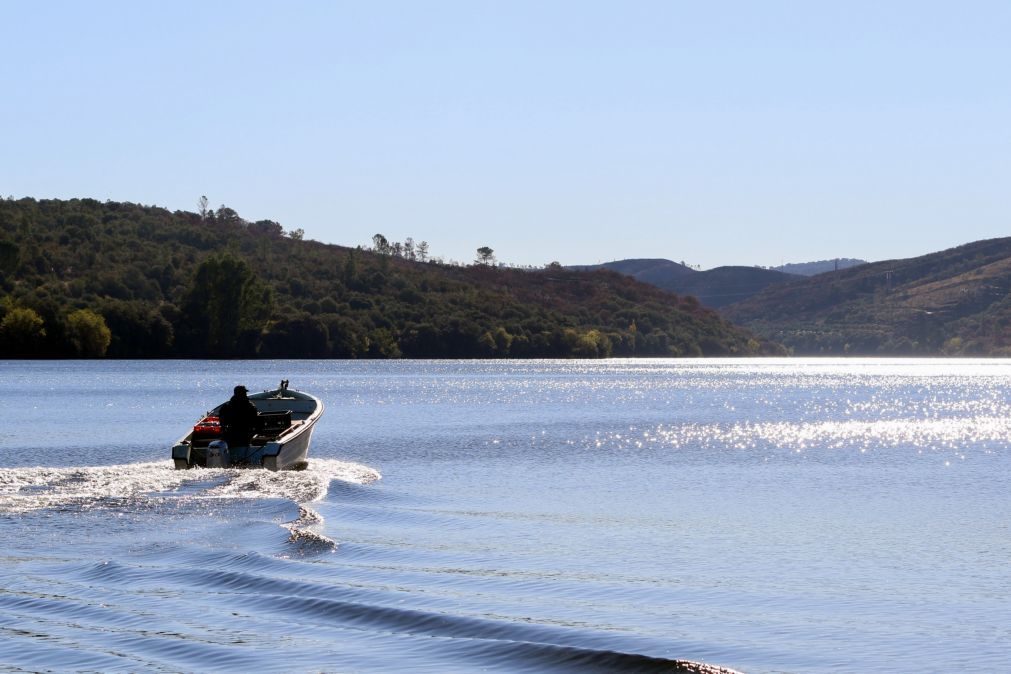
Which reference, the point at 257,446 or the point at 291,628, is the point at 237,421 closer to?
the point at 257,446

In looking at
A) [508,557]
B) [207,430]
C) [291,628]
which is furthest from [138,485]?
[291,628]

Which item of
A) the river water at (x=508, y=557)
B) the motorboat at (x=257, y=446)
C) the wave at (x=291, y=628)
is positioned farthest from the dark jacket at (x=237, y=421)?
the wave at (x=291, y=628)

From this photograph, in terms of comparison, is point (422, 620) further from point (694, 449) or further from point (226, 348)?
point (226, 348)

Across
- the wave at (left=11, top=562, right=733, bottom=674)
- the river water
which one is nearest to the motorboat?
the river water

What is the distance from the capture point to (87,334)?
157250 mm

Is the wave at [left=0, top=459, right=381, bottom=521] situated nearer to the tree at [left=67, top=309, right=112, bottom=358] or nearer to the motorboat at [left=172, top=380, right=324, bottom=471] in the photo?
the motorboat at [left=172, top=380, right=324, bottom=471]

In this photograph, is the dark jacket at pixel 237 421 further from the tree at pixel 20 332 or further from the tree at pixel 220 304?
the tree at pixel 220 304

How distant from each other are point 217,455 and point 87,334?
128 m

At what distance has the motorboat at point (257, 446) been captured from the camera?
123ft

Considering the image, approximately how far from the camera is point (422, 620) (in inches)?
758

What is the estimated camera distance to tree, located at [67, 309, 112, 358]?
514ft

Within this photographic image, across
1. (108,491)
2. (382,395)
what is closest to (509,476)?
(108,491)

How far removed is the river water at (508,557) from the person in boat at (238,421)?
145cm

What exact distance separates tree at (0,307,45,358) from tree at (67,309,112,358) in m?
3.50
